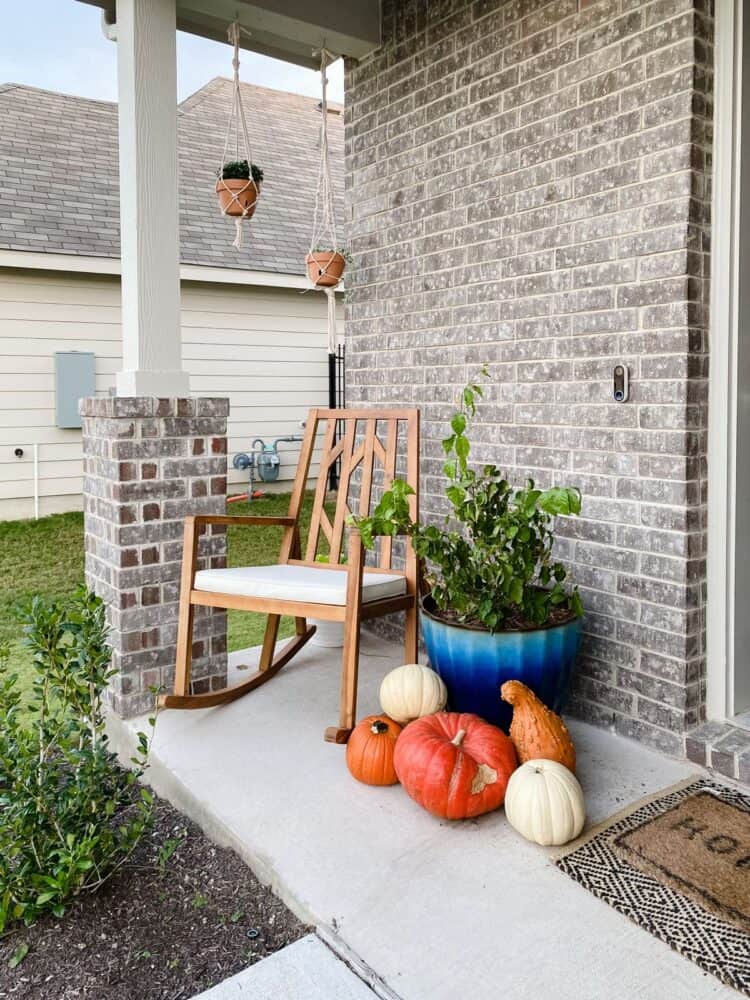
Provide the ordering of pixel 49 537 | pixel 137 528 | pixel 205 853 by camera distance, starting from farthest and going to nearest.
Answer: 1. pixel 49 537
2. pixel 137 528
3. pixel 205 853

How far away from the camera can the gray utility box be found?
22.1ft

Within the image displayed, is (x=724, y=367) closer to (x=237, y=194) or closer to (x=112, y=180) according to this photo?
(x=237, y=194)

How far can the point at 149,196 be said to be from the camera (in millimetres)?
2658

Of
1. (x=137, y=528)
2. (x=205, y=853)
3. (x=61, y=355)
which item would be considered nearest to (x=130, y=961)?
(x=205, y=853)

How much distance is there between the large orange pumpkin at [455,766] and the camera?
1.94 metres

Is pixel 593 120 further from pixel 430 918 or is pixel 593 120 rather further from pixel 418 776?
pixel 430 918

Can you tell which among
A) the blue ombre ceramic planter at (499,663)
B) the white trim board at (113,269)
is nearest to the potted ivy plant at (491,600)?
the blue ombre ceramic planter at (499,663)

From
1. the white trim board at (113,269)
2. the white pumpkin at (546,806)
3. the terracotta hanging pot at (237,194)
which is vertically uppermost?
the white trim board at (113,269)

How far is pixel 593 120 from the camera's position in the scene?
8.03ft

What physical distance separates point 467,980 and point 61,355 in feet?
20.6

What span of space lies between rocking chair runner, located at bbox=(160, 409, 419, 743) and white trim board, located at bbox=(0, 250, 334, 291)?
440 centimetres

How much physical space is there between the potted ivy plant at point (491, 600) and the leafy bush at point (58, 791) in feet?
2.72

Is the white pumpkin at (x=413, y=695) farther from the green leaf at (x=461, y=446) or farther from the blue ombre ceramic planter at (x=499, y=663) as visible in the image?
the green leaf at (x=461, y=446)

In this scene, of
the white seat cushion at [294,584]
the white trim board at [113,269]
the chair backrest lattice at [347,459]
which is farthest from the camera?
the white trim board at [113,269]
